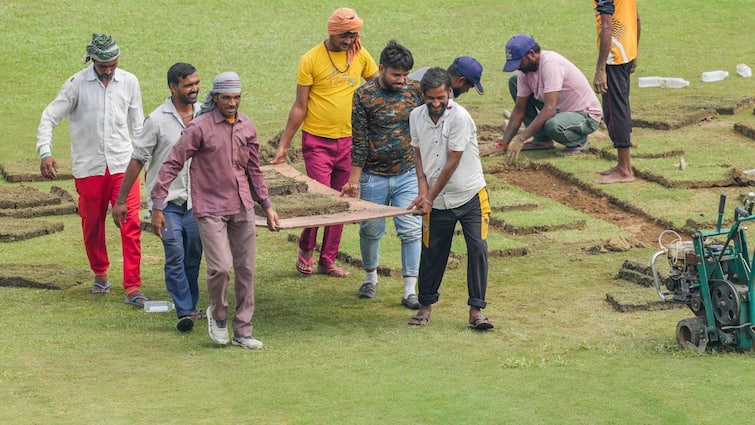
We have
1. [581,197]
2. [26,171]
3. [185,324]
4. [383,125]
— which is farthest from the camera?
[26,171]

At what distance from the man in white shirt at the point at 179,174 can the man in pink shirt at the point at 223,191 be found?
0.59m

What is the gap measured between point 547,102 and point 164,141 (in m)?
5.69

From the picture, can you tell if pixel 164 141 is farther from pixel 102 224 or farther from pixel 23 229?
pixel 23 229

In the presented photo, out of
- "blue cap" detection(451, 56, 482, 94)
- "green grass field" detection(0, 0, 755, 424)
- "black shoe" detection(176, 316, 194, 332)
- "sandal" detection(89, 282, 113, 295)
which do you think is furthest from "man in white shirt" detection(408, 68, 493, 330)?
"sandal" detection(89, 282, 113, 295)

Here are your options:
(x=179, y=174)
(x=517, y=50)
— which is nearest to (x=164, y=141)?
(x=179, y=174)

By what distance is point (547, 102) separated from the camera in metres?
14.2

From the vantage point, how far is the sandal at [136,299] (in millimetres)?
10289

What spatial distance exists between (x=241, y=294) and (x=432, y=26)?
1373 cm

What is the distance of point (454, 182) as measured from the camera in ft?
30.6

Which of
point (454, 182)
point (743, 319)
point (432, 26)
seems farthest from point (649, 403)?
point (432, 26)

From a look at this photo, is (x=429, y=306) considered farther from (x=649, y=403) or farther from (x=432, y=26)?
(x=432, y=26)

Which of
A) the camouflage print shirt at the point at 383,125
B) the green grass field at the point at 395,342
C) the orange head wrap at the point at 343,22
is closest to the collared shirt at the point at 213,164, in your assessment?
the green grass field at the point at 395,342

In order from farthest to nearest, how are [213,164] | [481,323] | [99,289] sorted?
[99,289] → [481,323] → [213,164]

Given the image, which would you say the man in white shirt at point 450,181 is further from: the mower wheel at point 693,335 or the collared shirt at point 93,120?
the collared shirt at point 93,120
